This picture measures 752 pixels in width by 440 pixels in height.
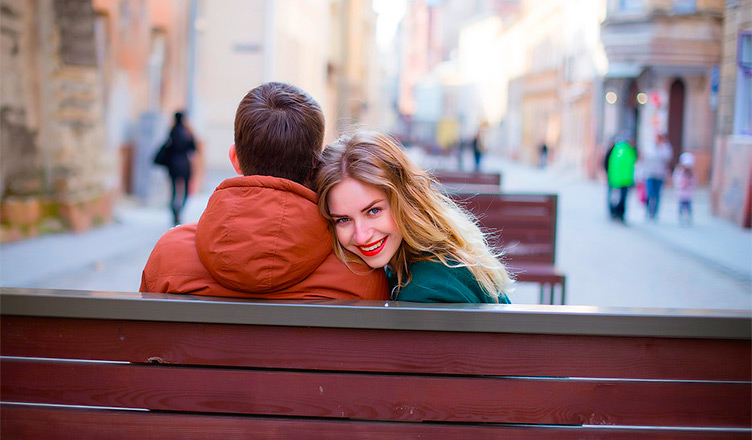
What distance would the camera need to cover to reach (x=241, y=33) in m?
27.6

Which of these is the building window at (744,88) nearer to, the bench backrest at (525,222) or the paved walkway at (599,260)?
the paved walkway at (599,260)

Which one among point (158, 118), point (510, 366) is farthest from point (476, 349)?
point (158, 118)

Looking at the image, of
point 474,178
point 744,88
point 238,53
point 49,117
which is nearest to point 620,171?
point 744,88

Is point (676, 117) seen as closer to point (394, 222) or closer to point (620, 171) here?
Result: point (620, 171)

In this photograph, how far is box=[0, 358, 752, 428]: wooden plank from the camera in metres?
2.17

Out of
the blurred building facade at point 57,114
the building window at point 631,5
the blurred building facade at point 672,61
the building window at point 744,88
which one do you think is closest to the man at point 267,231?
the blurred building facade at point 57,114

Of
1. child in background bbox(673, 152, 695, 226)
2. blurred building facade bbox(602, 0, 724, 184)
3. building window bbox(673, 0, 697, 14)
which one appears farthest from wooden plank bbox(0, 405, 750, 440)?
building window bbox(673, 0, 697, 14)

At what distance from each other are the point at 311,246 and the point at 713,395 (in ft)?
3.54

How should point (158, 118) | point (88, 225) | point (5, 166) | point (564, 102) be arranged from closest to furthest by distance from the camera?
point (5, 166)
point (88, 225)
point (158, 118)
point (564, 102)

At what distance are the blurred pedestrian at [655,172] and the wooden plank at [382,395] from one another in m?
16.0

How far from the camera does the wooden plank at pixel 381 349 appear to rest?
215 cm

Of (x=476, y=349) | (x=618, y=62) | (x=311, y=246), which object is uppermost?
(x=618, y=62)

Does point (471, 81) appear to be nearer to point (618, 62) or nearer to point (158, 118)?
point (618, 62)

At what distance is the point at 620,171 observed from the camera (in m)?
16.7
